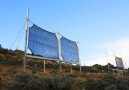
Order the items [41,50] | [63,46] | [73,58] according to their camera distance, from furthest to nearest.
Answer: [73,58]
[63,46]
[41,50]

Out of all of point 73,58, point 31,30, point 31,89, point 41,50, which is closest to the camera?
point 31,89

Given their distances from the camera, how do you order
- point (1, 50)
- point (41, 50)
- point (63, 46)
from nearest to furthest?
point (41, 50), point (63, 46), point (1, 50)

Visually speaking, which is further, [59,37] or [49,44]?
[59,37]

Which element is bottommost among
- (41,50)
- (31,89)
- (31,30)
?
(31,89)

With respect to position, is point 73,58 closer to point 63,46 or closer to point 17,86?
point 63,46

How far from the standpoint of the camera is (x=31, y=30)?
16.6 metres

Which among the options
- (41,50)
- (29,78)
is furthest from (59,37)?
(29,78)

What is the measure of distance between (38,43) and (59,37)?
11.4 ft

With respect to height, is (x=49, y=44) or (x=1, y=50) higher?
(x=1, y=50)

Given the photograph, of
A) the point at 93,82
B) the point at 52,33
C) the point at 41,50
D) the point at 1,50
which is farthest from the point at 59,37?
the point at 1,50

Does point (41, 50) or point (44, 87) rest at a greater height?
point (41, 50)

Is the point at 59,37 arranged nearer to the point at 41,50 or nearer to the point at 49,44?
the point at 49,44

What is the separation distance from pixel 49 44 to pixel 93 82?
168 inches

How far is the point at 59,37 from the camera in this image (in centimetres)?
2058
